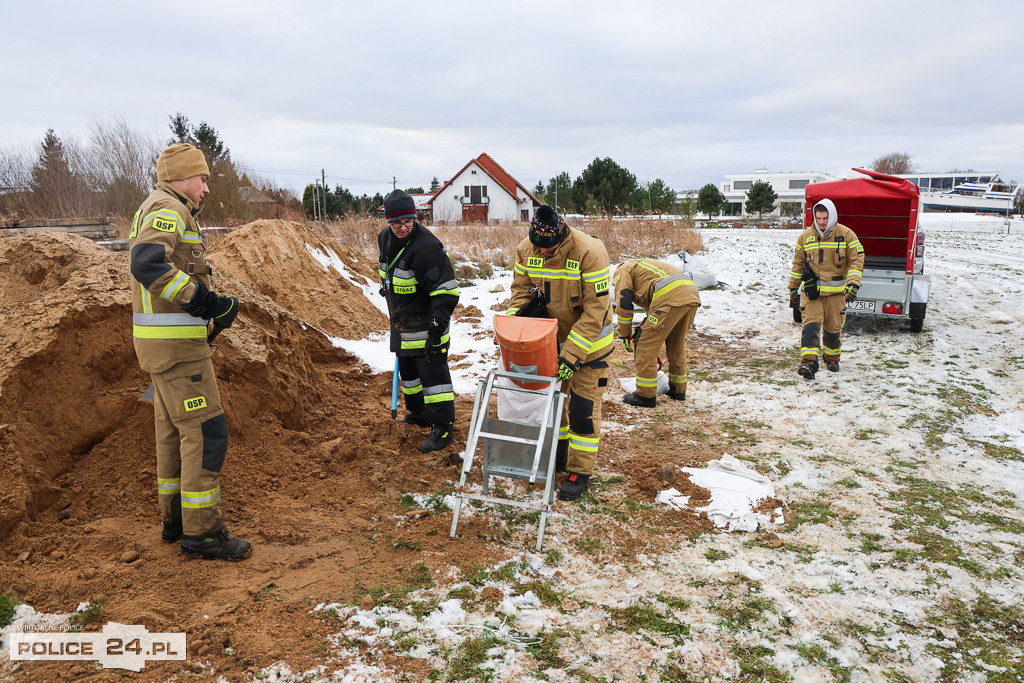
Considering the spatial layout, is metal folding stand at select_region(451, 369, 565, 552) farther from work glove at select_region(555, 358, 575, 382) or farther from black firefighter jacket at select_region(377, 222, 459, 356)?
black firefighter jacket at select_region(377, 222, 459, 356)

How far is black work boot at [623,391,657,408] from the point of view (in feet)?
21.0

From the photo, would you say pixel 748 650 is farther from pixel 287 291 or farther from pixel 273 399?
pixel 287 291

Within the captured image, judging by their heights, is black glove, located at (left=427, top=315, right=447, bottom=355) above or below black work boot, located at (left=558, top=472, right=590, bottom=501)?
above

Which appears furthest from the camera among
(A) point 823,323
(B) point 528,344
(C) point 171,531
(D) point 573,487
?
(A) point 823,323

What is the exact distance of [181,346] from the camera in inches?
131

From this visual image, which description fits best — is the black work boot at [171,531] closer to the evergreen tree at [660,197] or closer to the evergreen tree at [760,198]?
the evergreen tree at [660,197]

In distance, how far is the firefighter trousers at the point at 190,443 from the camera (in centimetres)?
335

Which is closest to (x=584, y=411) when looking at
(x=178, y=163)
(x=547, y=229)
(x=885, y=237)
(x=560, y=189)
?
(x=547, y=229)

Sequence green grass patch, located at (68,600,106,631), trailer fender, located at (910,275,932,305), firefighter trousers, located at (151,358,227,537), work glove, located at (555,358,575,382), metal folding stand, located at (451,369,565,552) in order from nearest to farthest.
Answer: green grass patch, located at (68,600,106,631) < firefighter trousers, located at (151,358,227,537) < metal folding stand, located at (451,369,565,552) < work glove, located at (555,358,575,382) < trailer fender, located at (910,275,932,305)

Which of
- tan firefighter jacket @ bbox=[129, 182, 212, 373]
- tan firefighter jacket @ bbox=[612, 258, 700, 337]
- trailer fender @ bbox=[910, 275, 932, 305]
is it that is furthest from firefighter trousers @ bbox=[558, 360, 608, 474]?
trailer fender @ bbox=[910, 275, 932, 305]

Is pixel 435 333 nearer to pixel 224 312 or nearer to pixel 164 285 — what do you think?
pixel 224 312

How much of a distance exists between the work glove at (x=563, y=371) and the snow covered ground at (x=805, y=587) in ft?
3.30

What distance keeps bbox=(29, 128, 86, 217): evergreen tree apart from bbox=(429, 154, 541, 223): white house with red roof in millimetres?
22865

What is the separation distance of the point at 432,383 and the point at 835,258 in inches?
214
